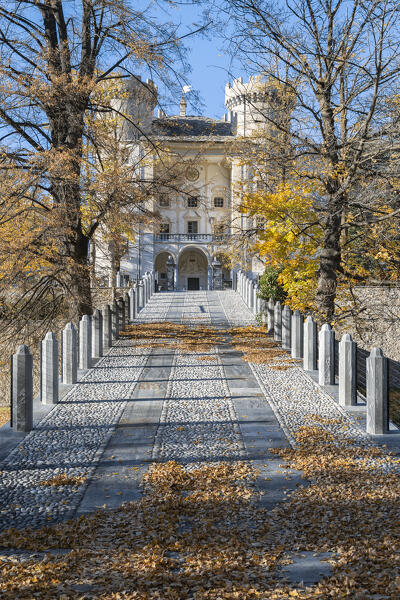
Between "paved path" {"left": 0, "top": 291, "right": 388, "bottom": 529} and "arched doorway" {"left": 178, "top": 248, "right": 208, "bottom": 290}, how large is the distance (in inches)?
1793

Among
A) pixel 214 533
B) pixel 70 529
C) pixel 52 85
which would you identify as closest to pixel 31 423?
pixel 70 529

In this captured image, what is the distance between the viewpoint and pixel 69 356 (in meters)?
10.5

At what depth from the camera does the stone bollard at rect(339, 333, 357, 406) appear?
8562 mm

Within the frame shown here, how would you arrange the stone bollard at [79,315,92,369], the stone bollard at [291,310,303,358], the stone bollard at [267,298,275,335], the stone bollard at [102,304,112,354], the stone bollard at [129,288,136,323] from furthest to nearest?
the stone bollard at [129,288,136,323], the stone bollard at [267,298,275,335], the stone bollard at [102,304,112,354], the stone bollard at [291,310,303,358], the stone bollard at [79,315,92,369]

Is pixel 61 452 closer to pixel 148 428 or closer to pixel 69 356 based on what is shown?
pixel 148 428

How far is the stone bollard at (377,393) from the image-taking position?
23.8ft

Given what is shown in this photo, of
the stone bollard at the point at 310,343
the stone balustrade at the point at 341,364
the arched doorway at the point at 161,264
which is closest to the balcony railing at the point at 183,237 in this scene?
the arched doorway at the point at 161,264

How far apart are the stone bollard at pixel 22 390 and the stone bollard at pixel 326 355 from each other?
4847mm

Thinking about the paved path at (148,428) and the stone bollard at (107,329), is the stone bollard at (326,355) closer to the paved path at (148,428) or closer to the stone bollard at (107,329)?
the paved path at (148,428)

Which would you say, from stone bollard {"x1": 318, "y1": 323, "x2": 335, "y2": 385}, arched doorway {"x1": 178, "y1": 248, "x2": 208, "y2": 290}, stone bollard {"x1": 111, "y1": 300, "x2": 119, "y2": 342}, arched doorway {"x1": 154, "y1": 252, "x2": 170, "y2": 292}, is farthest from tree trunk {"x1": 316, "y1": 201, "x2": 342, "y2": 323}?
arched doorway {"x1": 178, "y1": 248, "x2": 208, "y2": 290}

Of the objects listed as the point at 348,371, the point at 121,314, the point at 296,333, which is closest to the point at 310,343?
the point at 296,333

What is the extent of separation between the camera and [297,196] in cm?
1370

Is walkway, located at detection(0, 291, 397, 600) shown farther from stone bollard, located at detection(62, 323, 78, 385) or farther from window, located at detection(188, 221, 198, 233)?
window, located at detection(188, 221, 198, 233)

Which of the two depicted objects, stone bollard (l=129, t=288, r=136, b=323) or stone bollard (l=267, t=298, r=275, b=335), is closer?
stone bollard (l=267, t=298, r=275, b=335)
